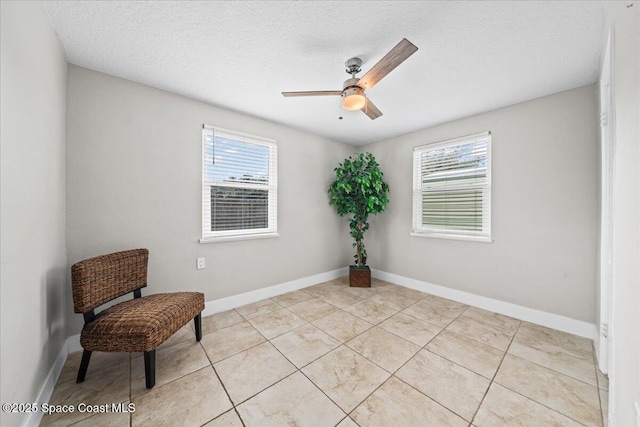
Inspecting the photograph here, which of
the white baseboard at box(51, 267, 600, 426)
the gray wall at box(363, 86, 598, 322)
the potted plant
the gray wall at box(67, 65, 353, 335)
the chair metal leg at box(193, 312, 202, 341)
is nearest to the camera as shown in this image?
the white baseboard at box(51, 267, 600, 426)

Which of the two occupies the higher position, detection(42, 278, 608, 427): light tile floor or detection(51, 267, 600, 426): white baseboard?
detection(51, 267, 600, 426): white baseboard

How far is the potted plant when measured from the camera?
3.34 m

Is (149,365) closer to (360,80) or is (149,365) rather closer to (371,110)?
(360,80)

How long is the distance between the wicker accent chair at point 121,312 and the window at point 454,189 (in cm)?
309

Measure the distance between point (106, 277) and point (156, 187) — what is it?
0.93m

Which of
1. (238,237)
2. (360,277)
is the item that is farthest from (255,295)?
(360,277)

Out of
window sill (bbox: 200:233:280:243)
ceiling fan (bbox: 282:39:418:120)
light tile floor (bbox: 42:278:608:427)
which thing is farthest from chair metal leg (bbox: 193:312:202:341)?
ceiling fan (bbox: 282:39:418:120)

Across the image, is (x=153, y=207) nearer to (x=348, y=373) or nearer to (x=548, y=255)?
(x=348, y=373)

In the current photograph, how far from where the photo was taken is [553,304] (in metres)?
2.29

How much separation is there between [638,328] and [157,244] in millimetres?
3088

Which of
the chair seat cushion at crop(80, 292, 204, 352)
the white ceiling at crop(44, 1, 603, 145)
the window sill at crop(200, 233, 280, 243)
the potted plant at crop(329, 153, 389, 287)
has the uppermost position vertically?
the white ceiling at crop(44, 1, 603, 145)

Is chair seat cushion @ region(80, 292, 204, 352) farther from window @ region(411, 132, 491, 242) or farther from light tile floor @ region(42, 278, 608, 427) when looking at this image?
window @ region(411, 132, 491, 242)

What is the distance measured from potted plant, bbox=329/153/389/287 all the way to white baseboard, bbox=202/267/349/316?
1.55 ft

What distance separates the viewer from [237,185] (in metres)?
2.81
